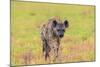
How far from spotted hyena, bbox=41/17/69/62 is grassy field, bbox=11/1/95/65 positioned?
0.17ft

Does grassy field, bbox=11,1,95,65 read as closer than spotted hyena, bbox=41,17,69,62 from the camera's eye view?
Yes

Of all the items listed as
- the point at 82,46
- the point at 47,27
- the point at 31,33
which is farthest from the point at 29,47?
the point at 82,46

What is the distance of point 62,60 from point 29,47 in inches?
17.3

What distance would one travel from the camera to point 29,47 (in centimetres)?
248

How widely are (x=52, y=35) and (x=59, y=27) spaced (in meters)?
0.13

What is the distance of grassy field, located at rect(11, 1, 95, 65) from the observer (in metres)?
2.42

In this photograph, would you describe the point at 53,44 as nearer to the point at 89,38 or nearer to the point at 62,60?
the point at 62,60

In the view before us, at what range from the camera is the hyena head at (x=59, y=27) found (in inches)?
103

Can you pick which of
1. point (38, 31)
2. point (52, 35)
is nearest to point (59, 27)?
point (52, 35)
